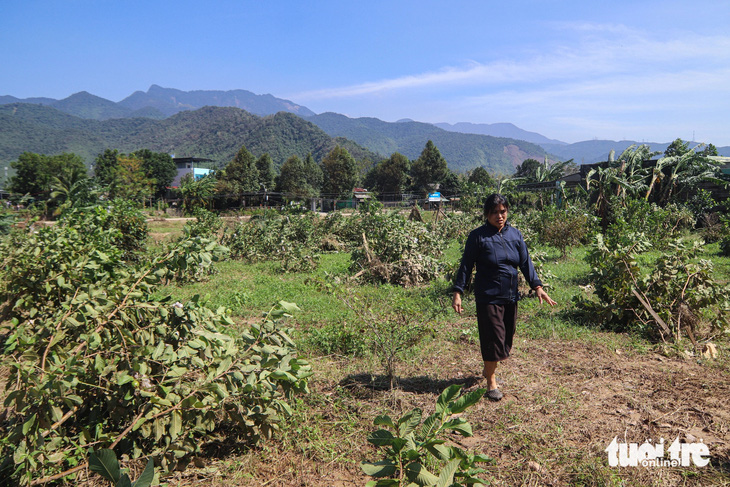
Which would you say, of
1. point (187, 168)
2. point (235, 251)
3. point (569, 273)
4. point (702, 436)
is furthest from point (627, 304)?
point (187, 168)

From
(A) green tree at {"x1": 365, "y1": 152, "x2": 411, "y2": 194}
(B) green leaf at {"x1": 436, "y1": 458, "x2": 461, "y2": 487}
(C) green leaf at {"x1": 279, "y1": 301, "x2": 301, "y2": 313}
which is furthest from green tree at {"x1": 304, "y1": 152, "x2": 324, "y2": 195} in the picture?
(B) green leaf at {"x1": 436, "y1": 458, "x2": 461, "y2": 487}

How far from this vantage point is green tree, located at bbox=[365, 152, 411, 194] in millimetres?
62406

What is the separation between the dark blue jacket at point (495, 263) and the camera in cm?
378

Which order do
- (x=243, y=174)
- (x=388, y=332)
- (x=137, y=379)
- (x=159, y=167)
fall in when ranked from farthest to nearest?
(x=159, y=167) → (x=243, y=174) → (x=388, y=332) → (x=137, y=379)

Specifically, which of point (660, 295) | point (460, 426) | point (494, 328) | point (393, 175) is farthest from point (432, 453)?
point (393, 175)

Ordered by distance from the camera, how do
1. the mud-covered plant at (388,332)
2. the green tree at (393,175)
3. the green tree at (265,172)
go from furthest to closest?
the green tree at (393,175)
the green tree at (265,172)
the mud-covered plant at (388,332)

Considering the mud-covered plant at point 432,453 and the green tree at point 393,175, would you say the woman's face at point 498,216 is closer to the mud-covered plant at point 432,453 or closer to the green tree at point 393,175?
the mud-covered plant at point 432,453

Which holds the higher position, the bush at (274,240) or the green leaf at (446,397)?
the green leaf at (446,397)

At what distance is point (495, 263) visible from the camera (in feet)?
12.4

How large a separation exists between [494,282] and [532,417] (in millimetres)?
1111

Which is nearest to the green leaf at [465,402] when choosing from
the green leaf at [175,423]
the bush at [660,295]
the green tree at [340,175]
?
the green leaf at [175,423]

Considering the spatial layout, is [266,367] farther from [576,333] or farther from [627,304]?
[627,304]

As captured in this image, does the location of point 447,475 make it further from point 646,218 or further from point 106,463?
point 646,218

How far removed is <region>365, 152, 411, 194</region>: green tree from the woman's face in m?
58.3
